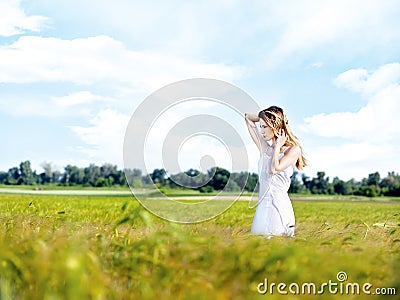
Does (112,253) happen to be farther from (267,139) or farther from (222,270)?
(267,139)

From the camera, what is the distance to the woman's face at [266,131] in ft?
24.5

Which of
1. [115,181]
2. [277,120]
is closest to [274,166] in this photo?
[277,120]

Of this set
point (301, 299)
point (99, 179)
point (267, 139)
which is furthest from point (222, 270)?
point (99, 179)

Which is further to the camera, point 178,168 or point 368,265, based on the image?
point 178,168

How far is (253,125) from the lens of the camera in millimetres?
7680

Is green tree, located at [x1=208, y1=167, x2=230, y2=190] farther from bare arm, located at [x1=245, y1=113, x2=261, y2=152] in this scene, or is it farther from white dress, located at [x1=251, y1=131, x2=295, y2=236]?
bare arm, located at [x1=245, y1=113, x2=261, y2=152]

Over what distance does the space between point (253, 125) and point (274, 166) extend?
2.23 feet

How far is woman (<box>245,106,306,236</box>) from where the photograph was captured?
7445 mm

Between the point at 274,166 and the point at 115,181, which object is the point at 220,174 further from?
the point at 115,181

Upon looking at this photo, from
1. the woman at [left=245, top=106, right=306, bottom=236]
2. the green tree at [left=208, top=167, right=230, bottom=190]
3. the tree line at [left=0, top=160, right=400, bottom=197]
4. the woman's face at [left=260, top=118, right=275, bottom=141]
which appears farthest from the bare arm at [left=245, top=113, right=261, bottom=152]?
the tree line at [left=0, top=160, right=400, bottom=197]

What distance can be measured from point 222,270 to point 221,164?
457 centimetres

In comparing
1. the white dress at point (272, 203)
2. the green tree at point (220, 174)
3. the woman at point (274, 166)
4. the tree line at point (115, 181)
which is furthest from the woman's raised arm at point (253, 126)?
the tree line at point (115, 181)

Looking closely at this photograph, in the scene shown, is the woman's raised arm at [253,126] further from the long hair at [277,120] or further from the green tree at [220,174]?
the green tree at [220,174]

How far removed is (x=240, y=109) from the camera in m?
6.91
